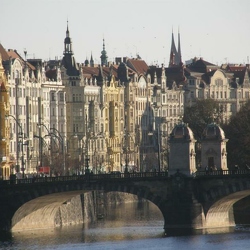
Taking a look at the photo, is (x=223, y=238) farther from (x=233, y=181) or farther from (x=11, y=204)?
(x=11, y=204)

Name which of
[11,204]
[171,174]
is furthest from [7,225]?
[171,174]

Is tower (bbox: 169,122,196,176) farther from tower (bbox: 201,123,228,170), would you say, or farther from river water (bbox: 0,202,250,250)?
tower (bbox: 201,123,228,170)

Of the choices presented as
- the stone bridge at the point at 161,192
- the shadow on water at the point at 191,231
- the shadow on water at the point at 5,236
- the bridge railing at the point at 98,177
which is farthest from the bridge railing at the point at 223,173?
the shadow on water at the point at 5,236

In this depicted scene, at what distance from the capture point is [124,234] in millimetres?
167250

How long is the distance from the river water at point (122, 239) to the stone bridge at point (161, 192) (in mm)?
1498

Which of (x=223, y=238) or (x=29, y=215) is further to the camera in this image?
(x=29, y=215)

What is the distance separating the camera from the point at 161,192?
16562 centimetres

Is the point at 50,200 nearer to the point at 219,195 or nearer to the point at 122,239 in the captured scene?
the point at 122,239

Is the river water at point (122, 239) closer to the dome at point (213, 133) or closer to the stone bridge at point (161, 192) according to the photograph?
the stone bridge at point (161, 192)

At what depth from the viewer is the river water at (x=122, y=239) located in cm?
15462

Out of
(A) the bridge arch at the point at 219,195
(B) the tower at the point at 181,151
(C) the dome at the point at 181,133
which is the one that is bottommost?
(A) the bridge arch at the point at 219,195

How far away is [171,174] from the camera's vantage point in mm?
166375

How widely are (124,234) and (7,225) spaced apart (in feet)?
27.8

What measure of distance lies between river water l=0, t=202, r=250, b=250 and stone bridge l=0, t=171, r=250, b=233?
1.50m
